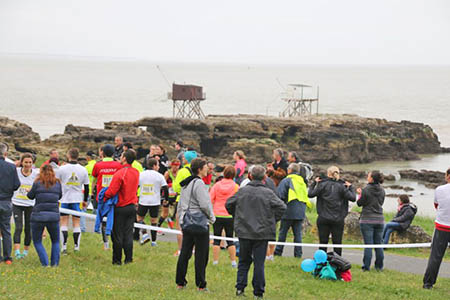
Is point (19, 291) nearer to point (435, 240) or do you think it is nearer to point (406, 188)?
point (435, 240)

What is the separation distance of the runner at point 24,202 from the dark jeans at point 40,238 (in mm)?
875

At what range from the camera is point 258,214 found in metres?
8.96

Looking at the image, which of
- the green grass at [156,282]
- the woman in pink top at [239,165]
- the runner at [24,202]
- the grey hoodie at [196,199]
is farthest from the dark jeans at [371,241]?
the runner at [24,202]

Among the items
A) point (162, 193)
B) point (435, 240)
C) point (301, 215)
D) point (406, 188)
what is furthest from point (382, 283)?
point (406, 188)

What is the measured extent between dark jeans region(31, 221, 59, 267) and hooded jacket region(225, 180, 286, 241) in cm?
300

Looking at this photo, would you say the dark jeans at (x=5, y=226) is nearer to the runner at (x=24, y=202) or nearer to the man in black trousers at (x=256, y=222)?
the runner at (x=24, y=202)

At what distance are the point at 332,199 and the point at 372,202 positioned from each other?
2.62 ft

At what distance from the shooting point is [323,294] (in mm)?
9789

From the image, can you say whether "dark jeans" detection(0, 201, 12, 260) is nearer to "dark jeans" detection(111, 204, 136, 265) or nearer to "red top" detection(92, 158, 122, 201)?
"dark jeans" detection(111, 204, 136, 265)

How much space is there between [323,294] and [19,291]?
4.33 metres

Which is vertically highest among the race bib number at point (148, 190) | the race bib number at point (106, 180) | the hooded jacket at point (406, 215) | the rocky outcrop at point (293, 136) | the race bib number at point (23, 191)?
the race bib number at point (106, 180)

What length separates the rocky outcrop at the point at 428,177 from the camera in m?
41.8

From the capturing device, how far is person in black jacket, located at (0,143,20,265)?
32.8 ft

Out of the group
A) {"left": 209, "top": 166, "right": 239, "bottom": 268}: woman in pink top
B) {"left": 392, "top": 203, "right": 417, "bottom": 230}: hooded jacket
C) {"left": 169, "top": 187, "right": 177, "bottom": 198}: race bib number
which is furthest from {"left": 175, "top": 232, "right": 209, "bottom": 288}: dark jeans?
{"left": 392, "top": 203, "right": 417, "bottom": 230}: hooded jacket
